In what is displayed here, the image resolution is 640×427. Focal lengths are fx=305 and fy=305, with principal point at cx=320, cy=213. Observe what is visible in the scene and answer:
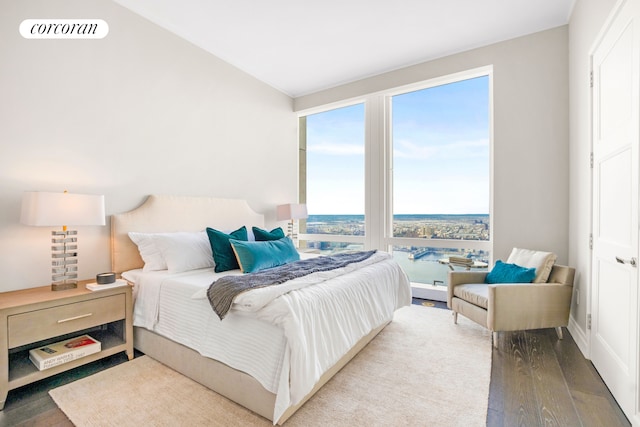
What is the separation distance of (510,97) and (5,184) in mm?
4709

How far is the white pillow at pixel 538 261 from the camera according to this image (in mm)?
2705

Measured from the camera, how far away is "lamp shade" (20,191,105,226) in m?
2.02

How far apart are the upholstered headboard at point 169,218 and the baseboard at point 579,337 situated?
3.48m

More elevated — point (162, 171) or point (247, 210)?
point (162, 171)

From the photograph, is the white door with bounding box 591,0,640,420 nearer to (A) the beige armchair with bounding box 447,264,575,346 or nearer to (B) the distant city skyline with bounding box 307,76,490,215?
(A) the beige armchair with bounding box 447,264,575,346

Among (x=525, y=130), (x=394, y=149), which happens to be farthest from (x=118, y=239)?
(x=525, y=130)

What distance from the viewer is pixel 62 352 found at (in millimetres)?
2037

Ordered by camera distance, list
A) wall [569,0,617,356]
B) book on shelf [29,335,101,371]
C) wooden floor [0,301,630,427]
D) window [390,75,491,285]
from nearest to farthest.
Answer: wooden floor [0,301,630,427] < book on shelf [29,335,101,371] < wall [569,0,617,356] < window [390,75,491,285]

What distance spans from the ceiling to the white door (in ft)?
3.78

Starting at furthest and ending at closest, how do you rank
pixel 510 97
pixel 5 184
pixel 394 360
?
pixel 510 97, pixel 394 360, pixel 5 184

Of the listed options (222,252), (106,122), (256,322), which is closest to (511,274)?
(256,322)

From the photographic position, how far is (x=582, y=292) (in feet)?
8.47

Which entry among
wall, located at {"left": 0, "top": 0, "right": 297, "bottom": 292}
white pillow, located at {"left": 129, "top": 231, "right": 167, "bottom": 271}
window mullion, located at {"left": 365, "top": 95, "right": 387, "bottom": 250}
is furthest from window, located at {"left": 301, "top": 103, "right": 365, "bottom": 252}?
white pillow, located at {"left": 129, "top": 231, "right": 167, "bottom": 271}

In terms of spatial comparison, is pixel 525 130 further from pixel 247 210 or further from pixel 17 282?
pixel 17 282
